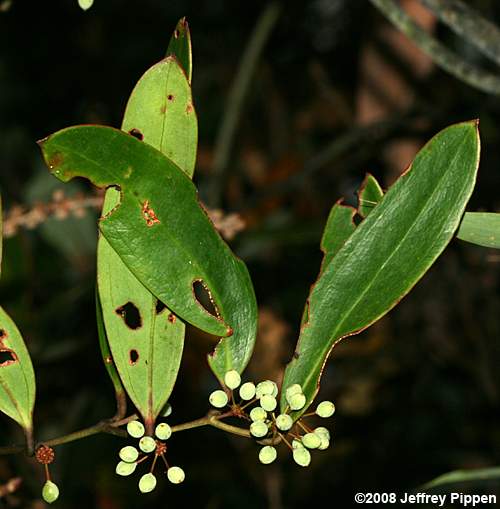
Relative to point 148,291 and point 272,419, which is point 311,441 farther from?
point 148,291

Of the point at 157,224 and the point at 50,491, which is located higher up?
the point at 157,224

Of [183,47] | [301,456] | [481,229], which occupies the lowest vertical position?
[301,456]

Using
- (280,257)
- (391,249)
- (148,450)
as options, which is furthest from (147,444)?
(280,257)

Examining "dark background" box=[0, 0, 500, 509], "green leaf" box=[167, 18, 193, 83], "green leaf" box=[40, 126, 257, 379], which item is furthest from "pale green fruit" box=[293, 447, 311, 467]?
"dark background" box=[0, 0, 500, 509]

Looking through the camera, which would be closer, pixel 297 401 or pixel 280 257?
pixel 297 401

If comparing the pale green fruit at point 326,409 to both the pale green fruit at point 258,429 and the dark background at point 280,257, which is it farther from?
the dark background at point 280,257

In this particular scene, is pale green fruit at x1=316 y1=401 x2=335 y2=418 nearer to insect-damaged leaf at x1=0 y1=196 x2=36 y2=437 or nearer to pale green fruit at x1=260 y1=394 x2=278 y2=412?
pale green fruit at x1=260 y1=394 x2=278 y2=412

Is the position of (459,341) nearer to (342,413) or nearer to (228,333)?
(342,413)

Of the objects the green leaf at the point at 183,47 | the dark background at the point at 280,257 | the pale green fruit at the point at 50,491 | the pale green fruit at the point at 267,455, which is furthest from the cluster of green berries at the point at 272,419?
the dark background at the point at 280,257
